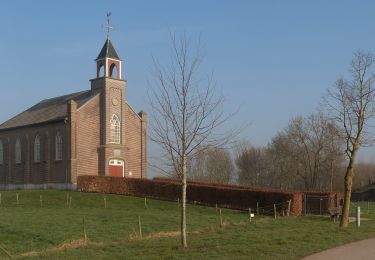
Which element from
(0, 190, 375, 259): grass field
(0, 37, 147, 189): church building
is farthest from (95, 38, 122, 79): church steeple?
(0, 190, 375, 259): grass field

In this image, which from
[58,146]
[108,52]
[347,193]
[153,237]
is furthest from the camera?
[108,52]

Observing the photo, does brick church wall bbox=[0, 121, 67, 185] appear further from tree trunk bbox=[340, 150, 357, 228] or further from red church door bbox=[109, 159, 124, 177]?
tree trunk bbox=[340, 150, 357, 228]

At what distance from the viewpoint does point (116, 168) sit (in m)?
51.3

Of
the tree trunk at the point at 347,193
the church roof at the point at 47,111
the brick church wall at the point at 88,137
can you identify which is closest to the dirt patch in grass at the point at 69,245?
the tree trunk at the point at 347,193

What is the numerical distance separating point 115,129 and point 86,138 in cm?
345

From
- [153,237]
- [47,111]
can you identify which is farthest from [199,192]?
[47,111]

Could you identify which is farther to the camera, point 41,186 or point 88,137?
point 41,186

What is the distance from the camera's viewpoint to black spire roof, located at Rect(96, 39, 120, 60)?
5238cm

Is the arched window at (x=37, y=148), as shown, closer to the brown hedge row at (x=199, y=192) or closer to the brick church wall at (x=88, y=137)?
the brick church wall at (x=88, y=137)

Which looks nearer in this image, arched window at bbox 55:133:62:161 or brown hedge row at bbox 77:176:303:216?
brown hedge row at bbox 77:176:303:216

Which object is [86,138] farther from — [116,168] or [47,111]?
[47,111]

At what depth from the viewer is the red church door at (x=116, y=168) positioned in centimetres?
5084

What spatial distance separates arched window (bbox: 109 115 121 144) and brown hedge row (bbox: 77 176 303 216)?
581cm

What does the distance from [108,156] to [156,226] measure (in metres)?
27.3
